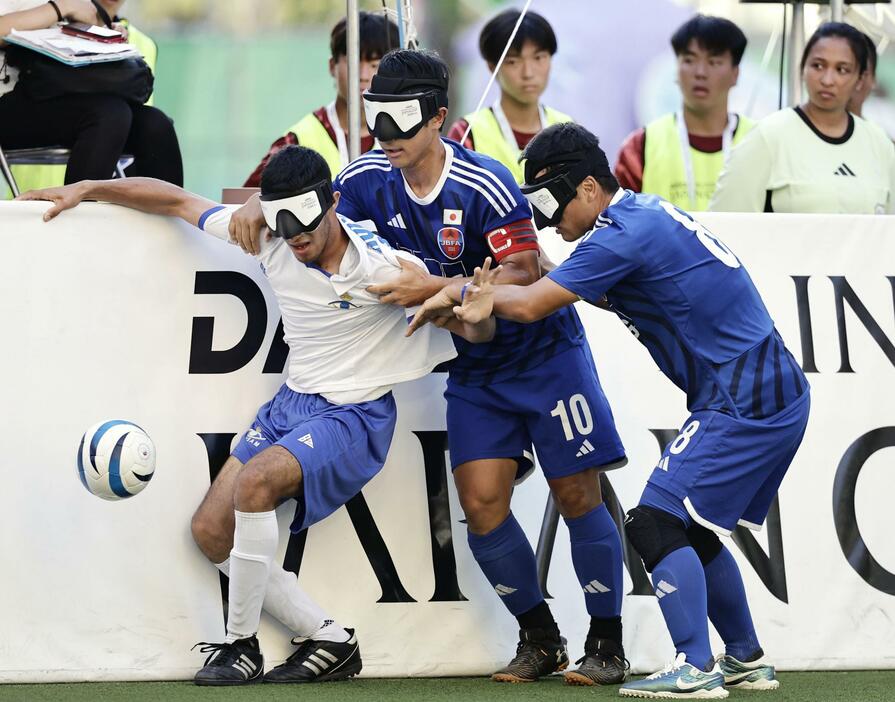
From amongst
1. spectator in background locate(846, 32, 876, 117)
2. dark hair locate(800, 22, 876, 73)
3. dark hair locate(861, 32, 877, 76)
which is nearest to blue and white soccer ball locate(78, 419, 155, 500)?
dark hair locate(800, 22, 876, 73)

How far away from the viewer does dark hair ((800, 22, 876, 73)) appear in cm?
589

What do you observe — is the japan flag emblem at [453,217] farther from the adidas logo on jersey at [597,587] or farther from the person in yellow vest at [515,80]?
the person in yellow vest at [515,80]

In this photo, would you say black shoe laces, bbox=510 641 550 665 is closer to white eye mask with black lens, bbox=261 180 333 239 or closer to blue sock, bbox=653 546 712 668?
blue sock, bbox=653 546 712 668

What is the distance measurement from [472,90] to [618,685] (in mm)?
4811

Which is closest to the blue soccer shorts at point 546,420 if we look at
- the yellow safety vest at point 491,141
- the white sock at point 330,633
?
the white sock at point 330,633

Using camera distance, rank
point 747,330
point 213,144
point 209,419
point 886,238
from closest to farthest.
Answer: point 747,330 < point 209,419 < point 886,238 < point 213,144

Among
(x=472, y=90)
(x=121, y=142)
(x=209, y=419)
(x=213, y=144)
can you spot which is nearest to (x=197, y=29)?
(x=213, y=144)

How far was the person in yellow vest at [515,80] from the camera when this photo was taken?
638 cm

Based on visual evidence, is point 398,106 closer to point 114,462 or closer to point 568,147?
point 568,147

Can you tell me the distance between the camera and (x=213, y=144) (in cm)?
827

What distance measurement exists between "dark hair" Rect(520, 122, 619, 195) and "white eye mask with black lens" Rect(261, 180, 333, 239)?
644 millimetres

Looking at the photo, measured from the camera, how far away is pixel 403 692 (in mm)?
4348

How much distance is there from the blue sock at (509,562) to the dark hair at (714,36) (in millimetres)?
2917

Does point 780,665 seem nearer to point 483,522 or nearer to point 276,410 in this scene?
point 483,522
